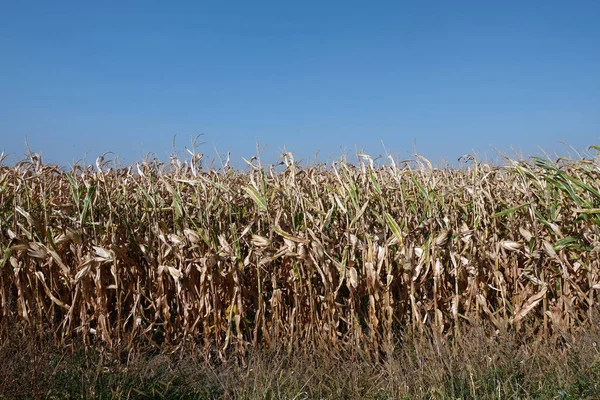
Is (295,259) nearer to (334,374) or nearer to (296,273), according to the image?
(296,273)

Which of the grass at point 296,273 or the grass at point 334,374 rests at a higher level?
the grass at point 296,273

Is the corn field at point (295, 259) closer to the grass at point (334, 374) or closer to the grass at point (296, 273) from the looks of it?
the grass at point (296, 273)

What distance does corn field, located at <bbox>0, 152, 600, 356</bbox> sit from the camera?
12.6ft

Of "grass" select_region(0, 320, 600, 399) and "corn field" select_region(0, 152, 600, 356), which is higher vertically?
"corn field" select_region(0, 152, 600, 356)

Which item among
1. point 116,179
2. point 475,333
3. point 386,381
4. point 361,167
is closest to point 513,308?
point 475,333

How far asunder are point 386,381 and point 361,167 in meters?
1.56

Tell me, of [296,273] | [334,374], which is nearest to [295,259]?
[296,273]

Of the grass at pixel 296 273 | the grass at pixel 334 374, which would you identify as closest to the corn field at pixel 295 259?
the grass at pixel 296 273

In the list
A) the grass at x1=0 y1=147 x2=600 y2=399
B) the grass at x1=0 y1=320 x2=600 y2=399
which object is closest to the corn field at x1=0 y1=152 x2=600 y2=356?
the grass at x1=0 y1=147 x2=600 y2=399

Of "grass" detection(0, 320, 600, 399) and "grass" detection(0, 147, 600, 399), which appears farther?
"grass" detection(0, 147, 600, 399)

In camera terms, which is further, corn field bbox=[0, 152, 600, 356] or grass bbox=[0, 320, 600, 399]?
corn field bbox=[0, 152, 600, 356]

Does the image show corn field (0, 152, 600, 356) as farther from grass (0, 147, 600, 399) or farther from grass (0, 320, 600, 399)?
grass (0, 320, 600, 399)

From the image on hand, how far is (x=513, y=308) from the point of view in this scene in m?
4.10

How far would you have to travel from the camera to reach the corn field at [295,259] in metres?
3.83
